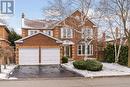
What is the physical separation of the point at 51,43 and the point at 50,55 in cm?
177

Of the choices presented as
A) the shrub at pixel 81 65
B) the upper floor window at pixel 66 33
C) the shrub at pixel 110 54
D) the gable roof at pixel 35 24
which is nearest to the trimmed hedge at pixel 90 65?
the shrub at pixel 81 65

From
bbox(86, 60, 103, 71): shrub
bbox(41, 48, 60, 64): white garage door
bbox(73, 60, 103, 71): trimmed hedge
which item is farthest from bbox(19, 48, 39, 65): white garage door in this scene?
bbox(86, 60, 103, 71): shrub

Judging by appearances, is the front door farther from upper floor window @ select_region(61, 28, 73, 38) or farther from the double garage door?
the double garage door

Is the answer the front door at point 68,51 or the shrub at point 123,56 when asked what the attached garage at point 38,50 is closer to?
the front door at point 68,51

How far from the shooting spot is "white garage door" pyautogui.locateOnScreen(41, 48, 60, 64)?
5238 centimetres

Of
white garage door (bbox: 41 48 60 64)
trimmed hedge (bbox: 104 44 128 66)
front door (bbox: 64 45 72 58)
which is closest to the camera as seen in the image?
trimmed hedge (bbox: 104 44 128 66)

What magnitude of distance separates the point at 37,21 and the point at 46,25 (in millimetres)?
2749

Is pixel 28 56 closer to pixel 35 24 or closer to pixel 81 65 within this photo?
pixel 35 24

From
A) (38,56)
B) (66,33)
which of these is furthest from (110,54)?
(38,56)

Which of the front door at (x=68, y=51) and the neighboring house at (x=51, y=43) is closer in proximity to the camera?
the neighboring house at (x=51, y=43)

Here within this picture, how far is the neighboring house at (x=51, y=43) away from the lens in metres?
51.5

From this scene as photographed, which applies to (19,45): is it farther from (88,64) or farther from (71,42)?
(88,64)

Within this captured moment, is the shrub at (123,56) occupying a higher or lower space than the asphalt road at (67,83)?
higher

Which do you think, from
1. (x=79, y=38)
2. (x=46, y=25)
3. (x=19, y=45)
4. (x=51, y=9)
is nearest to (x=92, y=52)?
(x=79, y=38)
